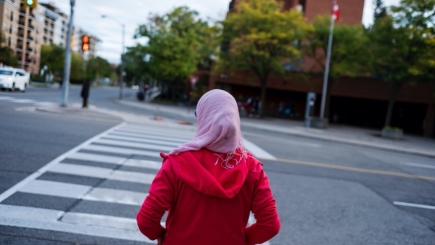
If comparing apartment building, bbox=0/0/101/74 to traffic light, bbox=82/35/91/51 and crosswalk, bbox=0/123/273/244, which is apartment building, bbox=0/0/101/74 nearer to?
traffic light, bbox=82/35/91/51

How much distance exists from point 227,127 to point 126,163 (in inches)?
280

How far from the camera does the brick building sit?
3434cm

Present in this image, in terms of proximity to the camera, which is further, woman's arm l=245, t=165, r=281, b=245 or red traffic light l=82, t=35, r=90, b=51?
red traffic light l=82, t=35, r=90, b=51

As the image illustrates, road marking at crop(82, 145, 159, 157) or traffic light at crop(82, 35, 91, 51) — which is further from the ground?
traffic light at crop(82, 35, 91, 51)

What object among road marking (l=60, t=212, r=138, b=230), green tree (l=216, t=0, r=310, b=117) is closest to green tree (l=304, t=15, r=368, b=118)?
green tree (l=216, t=0, r=310, b=117)

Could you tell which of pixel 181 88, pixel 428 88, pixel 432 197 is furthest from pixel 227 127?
pixel 181 88

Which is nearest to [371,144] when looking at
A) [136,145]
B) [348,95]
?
[136,145]

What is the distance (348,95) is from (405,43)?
1333cm

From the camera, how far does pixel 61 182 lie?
6852mm

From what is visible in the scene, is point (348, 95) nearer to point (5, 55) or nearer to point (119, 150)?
point (119, 150)

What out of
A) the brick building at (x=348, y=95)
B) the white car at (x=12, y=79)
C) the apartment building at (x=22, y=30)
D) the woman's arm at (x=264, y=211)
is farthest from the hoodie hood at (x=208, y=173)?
the apartment building at (x=22, y=30)

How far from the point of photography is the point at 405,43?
2459cm

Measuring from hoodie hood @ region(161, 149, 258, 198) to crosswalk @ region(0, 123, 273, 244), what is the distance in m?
3.03

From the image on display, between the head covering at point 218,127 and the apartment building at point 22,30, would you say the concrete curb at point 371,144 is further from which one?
the apartment building at point 22,30
